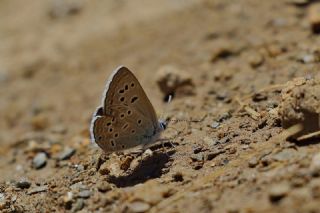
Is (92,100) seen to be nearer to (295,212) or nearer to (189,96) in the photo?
(189,96)

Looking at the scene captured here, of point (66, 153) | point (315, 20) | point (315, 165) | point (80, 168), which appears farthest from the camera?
point (315, 20)

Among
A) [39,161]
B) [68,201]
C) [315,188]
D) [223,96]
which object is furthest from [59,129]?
[315,188]

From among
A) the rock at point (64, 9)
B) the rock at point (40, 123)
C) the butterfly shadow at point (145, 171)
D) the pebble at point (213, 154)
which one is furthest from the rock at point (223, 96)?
the rock at point (64, 9)

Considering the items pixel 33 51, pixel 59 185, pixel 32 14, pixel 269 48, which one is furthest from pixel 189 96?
pixel 32 14

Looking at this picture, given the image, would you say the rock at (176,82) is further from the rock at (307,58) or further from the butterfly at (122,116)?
the butterfly at (122,116)

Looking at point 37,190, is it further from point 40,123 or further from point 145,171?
point 40,123

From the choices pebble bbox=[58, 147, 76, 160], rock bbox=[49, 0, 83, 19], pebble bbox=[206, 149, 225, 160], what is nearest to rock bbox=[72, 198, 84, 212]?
pebble bbox=[206, 149, 225, 160]
